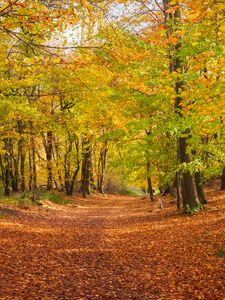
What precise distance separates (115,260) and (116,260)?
1.1 inches

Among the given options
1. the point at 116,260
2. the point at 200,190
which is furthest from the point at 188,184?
the point at 116,260

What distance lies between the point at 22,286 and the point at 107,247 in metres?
4.58

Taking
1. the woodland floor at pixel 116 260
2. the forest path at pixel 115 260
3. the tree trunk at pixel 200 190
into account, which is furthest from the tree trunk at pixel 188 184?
the tree trunk at pixel 200 190

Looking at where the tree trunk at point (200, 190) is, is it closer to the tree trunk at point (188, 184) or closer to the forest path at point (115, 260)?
the tree trunk at point (188, 184)

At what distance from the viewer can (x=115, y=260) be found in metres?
10.0

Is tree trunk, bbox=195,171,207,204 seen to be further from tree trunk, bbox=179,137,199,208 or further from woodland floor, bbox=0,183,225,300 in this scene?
woodland floor, bbox=0,183,225,300

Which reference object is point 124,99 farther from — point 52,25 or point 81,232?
point 52,25

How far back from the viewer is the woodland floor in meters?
7.29

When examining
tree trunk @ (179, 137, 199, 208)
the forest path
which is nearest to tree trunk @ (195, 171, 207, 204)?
tree trunk @ (179, 137, 199, 208)

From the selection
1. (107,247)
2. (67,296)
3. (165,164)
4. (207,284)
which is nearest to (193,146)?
(165,164)

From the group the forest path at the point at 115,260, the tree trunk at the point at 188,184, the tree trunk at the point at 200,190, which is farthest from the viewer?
the tree trunk at the point at 200,190

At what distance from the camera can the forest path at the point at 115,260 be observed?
7.28 metres

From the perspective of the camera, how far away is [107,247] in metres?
11.8

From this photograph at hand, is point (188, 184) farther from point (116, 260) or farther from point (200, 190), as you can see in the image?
point (116, 260)
